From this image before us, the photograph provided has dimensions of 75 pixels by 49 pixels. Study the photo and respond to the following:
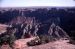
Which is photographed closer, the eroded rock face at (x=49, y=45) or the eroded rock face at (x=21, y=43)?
the eroded rock face at (x=49, y=45)

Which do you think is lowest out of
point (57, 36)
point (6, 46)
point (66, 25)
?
point (6, 46)

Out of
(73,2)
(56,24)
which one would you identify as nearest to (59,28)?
(56,24)

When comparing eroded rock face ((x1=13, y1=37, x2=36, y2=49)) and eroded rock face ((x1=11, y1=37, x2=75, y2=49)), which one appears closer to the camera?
eroded rock face ((x1=11, y1=37, x2=75, y2=49))

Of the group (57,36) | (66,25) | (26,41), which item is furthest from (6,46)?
(66,25)

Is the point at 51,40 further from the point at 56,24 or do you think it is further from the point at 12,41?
the point at 12,41

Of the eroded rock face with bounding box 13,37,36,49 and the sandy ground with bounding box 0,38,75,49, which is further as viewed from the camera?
the eroded rock face with bounding box 13,37,36,49

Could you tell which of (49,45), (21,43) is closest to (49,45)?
(49,45)

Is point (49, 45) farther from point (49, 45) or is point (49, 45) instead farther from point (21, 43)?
point (21, 43)

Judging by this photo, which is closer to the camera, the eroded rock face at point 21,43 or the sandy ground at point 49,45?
the sandy ground at point 49,45

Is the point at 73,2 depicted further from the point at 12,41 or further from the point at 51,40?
the point at 12,41

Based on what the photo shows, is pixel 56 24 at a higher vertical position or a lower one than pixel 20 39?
higher
